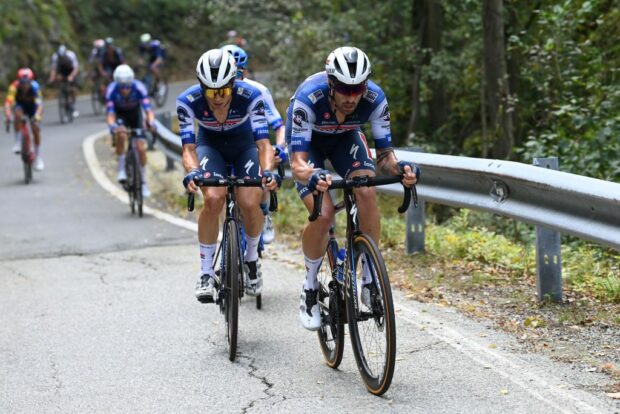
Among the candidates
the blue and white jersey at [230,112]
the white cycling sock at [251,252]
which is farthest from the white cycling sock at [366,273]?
the white cycling sock at [251,252]

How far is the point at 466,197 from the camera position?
8414 mm

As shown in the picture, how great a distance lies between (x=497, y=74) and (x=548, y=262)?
7971 mm

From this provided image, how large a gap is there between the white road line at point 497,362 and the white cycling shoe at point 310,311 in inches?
36.0

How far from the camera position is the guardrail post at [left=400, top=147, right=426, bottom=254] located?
9.46 metres

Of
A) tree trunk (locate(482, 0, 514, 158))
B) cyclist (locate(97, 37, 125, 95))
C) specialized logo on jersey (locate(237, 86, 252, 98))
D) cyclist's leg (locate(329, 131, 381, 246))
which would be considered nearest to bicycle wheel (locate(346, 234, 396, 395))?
cyclist's leg (locate(329, 131, 381, 246))

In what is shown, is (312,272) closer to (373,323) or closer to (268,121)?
(373,323)

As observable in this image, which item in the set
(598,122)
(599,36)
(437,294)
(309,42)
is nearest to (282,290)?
(437,294)

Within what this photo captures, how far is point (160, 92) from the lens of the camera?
31.3 metres

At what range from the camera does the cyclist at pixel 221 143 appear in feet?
23.3

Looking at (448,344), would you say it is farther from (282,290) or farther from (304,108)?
(282,290)

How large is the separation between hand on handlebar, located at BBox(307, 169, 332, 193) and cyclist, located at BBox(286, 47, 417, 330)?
266 mm

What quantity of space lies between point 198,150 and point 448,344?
2.43 metres

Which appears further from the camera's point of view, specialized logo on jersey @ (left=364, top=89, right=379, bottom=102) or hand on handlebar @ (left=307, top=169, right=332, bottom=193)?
specialized logo on jersey @ (left=364, top=89, right=379, bottom=102)

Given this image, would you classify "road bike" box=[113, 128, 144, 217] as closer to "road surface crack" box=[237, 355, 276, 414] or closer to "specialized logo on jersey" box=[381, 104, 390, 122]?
"road surface crack" box=[237, 355, 276, 414]
